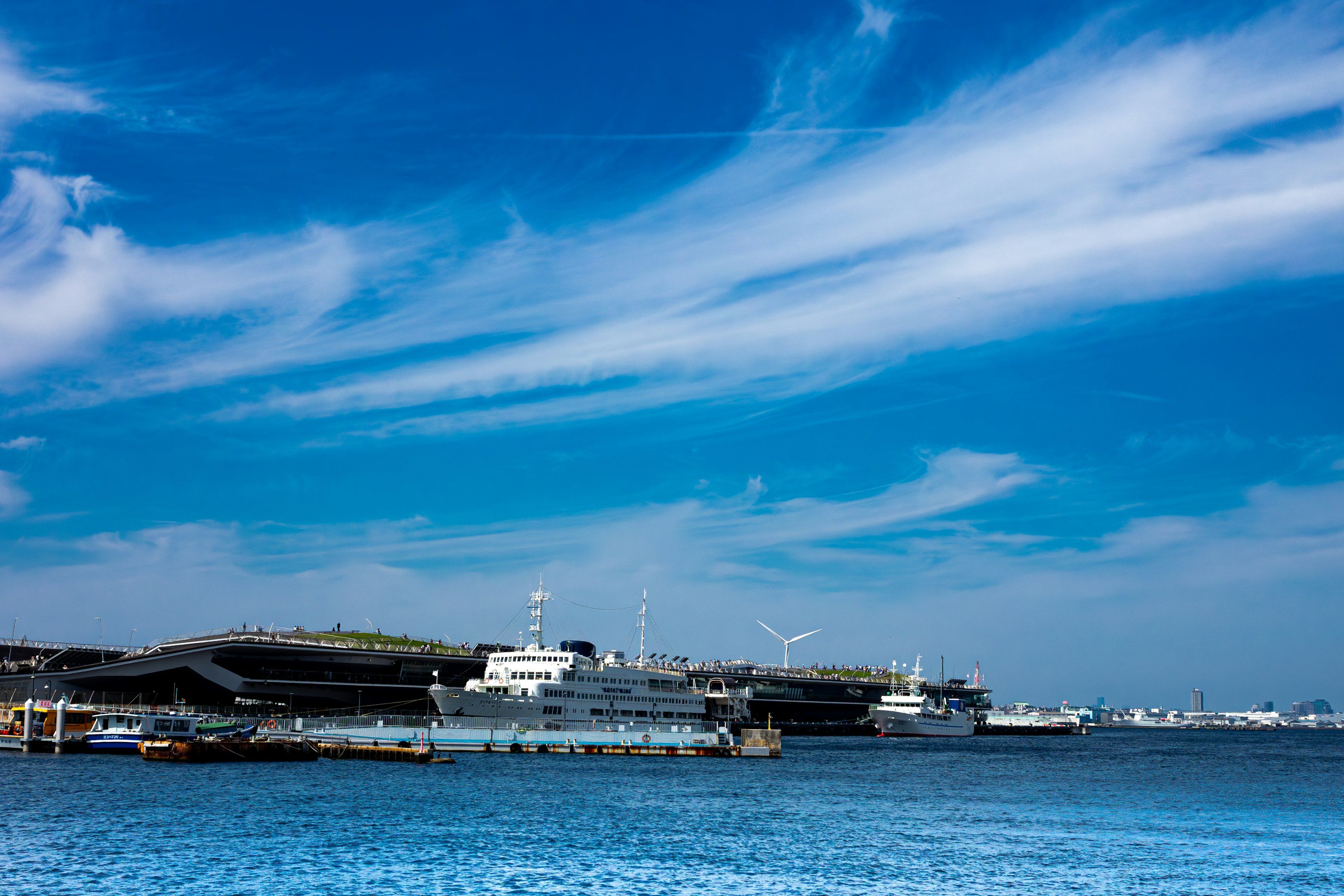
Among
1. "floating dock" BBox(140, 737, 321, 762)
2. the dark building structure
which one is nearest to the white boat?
the dark building structure

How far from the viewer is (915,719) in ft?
519

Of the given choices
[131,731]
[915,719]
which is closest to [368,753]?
[131,731]

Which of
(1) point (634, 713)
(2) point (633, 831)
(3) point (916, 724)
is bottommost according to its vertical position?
(3) point (916, 724)

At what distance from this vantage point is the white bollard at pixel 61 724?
80688 millimetres

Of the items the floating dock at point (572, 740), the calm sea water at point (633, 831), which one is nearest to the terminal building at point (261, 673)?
the floating dock at point (572, 740)

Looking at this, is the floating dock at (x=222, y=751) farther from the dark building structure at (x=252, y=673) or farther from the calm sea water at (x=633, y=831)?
the dark building structure at (x=252, y=673)

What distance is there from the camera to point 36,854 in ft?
126

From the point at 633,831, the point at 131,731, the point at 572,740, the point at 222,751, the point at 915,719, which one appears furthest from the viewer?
the point at 915,719

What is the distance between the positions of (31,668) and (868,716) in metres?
127

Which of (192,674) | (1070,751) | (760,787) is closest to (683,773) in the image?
(760,787)

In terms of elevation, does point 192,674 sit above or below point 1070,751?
above

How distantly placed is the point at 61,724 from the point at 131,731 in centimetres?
642

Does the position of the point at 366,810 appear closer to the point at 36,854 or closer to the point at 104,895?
the point at 36,854

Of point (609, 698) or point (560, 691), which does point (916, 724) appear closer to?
point (609, 698)
